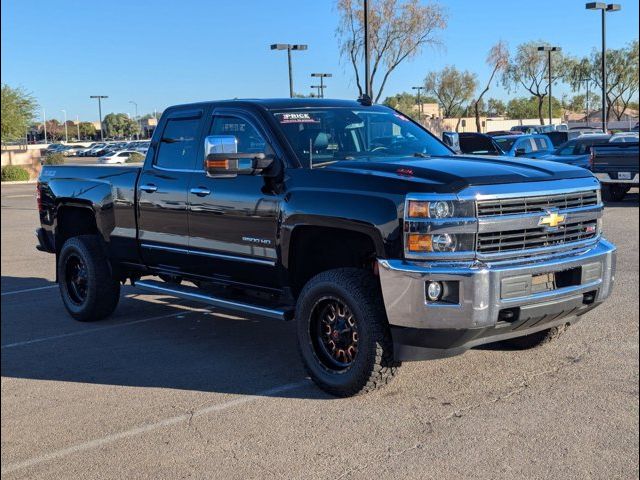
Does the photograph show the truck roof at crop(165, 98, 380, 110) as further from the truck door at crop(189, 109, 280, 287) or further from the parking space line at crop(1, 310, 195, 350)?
the parking space line at crop(1, 310, 195, 350)

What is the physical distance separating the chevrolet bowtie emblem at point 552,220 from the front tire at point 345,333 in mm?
1153

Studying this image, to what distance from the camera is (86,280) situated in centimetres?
764

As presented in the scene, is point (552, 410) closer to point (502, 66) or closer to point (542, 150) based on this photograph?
point (542, 150)

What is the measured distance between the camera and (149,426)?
15.6 ft

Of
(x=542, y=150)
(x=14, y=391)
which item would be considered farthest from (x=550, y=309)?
(x=542, y=150)

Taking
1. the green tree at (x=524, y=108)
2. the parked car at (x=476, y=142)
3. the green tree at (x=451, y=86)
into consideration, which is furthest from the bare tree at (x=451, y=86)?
the parked car at (x=476, y=142)

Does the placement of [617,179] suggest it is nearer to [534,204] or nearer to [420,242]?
[534,204]

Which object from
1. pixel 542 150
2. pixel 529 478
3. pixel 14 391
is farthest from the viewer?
pixel 542 150

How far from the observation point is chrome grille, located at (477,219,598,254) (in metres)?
4.81

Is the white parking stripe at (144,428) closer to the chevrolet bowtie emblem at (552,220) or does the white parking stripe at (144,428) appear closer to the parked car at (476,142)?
the chevrolet bowtie emblem at (552,220)

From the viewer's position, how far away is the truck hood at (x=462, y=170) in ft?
16.1

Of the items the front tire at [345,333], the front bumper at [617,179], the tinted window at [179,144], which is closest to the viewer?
the front tire at [345,333]

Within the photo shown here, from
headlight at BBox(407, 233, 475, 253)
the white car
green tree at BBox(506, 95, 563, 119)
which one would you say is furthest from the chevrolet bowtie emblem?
green tree at BBox(506, 95, 563, 119)

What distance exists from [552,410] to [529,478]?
1003 millimetres
